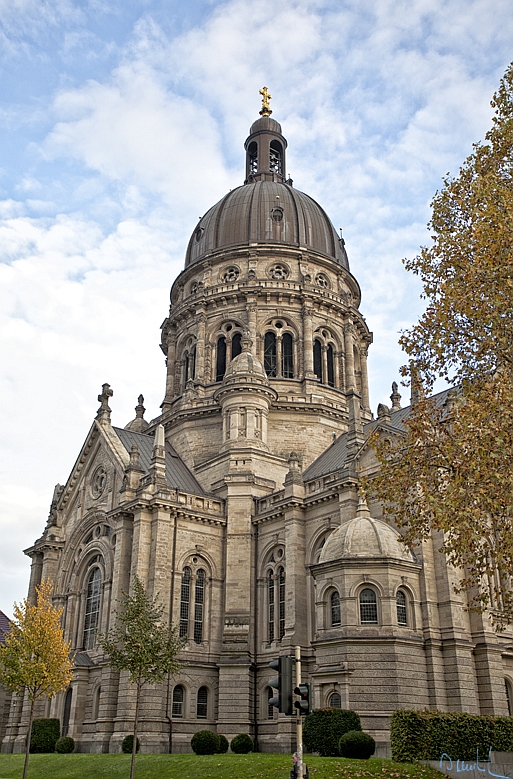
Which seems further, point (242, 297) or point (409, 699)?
point (242, 297)

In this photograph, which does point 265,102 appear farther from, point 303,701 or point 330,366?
point 303,701

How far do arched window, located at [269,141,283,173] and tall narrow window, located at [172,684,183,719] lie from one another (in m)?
43.0

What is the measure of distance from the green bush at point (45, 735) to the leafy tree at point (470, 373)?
2762 cm

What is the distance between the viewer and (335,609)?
31906 millimetres

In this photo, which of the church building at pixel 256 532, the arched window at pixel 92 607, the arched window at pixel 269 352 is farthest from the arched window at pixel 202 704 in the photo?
the arched window at pixel 269 352

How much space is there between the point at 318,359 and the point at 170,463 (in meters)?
13.1

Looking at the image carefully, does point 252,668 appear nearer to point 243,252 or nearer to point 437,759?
point 437,759

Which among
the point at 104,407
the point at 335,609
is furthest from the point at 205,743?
the point at 104,407

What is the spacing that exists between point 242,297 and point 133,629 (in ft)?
92.4

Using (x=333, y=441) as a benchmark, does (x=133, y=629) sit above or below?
below

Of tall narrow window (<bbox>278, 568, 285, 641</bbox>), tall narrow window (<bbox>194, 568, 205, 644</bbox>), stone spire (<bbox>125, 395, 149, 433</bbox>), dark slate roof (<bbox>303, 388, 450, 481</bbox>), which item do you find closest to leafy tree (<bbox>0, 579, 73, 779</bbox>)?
tall narrow window (<bbox>194, 568, 205, 644</bbox>)

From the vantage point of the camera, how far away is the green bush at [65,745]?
1441 inches

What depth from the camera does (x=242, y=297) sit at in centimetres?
5244

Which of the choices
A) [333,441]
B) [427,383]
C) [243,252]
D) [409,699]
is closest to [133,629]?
[409,699]
